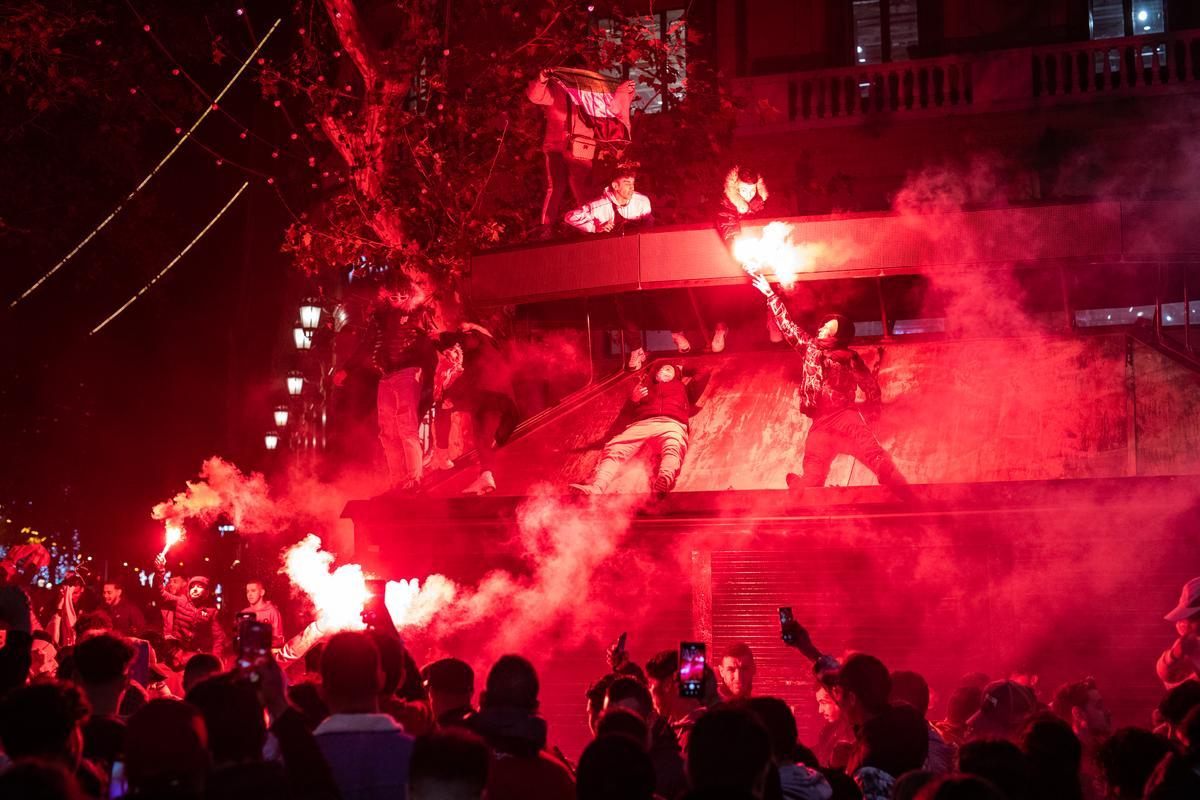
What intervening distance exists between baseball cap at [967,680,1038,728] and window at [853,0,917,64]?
60.8 ft

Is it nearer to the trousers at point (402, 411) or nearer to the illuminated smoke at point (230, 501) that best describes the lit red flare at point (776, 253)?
the trousers at point (402, 411)

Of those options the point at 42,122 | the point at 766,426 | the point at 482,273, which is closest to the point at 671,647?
the point at 766,426

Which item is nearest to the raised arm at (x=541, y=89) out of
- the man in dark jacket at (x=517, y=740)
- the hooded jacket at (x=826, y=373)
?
the hooded jacket at (x=826, y=373)

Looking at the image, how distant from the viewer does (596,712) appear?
681cm

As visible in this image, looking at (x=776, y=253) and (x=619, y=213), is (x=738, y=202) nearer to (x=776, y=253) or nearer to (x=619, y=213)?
(x=776, y=253)

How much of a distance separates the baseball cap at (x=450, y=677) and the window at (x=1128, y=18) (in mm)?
20303

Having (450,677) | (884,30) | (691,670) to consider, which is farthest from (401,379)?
(884,30)

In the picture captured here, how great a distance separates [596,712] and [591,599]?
502cm

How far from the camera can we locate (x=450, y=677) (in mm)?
6035

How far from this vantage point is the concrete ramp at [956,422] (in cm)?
1145

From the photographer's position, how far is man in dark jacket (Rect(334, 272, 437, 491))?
43.5 feet

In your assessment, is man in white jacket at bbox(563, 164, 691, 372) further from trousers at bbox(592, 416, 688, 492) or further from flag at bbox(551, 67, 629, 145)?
trousers at bbox(592, 416, 688, 492)

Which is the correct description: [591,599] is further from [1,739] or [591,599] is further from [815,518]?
[1,739]

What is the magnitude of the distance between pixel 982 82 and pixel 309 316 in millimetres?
12130
